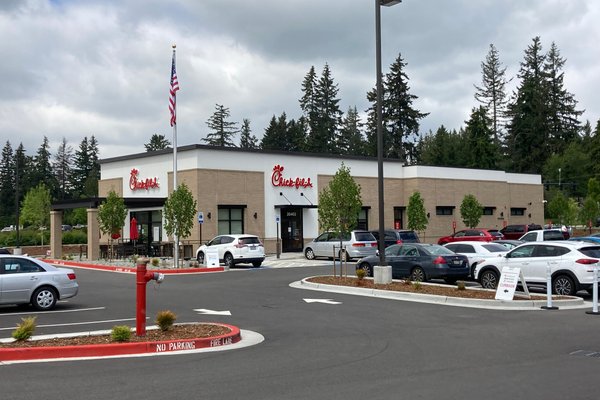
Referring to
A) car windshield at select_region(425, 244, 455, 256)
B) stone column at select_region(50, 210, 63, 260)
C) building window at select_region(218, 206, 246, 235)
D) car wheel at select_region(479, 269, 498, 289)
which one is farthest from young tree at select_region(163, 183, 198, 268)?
car wheel at select_region(479, 269, 498, 289)

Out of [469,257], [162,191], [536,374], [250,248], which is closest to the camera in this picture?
[536,374]

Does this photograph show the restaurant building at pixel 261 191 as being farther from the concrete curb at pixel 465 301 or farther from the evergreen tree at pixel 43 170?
the evergreen tree at pixel 43 170

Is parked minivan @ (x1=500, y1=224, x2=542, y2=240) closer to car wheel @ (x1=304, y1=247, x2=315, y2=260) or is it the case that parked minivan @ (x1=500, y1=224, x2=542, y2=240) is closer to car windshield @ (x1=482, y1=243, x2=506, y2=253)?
car wheel @ (x1=304, y1=247, x2=315, y2=260)

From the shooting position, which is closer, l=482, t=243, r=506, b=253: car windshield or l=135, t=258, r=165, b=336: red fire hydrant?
l=135, t=258, r=165, b=336: red fire hydrant

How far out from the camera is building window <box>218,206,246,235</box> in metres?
40.7

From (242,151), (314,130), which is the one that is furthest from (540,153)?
(242,151)

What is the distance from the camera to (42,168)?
137 metres

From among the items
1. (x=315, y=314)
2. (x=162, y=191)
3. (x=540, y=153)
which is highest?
(x=540, y=153)

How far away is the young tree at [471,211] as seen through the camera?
5138 centimetres

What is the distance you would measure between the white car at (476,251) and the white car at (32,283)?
13.4 meters

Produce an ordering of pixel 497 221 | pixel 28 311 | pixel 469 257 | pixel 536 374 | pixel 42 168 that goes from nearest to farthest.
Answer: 1. pixel 536 374
2. pixel 28 311
3. pixel 469 257
4. pixel 497 221
5. pixel 42 168

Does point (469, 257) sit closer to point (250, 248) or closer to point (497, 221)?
point (250, 248)

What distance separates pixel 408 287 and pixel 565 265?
4533 millimetres

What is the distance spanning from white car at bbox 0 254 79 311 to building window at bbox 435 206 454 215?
39.5m
